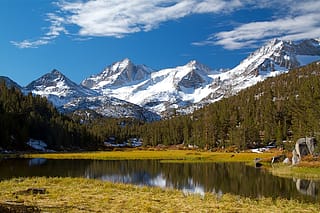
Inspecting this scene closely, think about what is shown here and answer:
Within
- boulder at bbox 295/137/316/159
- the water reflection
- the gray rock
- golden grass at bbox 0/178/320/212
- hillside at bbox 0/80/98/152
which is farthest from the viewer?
hillside at bbox 0/80/98/152

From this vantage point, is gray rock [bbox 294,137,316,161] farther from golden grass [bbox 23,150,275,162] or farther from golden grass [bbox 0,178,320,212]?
golden grass [bbox 0,178,320,212]

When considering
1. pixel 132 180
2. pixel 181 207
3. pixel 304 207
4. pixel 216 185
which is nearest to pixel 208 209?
pixel 181 207

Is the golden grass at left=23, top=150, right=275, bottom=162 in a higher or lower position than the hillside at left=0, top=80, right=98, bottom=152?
lower

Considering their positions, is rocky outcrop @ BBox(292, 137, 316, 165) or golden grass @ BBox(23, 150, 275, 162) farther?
golden grass @ BBox(23, 150, 275, 162)

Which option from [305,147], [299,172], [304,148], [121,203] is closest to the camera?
[121,203]

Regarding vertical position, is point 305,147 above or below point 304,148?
above

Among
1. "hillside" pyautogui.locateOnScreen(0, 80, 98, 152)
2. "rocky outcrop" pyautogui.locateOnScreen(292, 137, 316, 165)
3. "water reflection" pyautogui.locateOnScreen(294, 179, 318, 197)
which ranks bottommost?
"water reflection" pyautogui.locateOnScreen(294, 179, 318, 197)

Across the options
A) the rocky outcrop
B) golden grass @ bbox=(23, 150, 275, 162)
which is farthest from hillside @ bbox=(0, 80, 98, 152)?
the rocky outcrop

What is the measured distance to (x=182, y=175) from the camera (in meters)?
63.4

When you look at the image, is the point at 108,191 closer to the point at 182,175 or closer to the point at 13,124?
the point at 182,175

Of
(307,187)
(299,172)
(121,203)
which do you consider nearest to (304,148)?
(299,172)

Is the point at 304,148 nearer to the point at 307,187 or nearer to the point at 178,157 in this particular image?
the point at 307,187

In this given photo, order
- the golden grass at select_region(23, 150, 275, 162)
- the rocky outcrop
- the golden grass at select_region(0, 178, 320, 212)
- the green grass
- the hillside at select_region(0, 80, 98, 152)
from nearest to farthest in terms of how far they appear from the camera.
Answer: the golden grass at select_region(0, 178, 320, 212) → the green grass → the rocky outcrop → the golden grass at select_region(23, 150, 275, 162) → the hillside at select_region(0, 80, 98, 152)

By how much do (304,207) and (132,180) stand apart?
2946 cm
